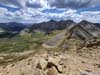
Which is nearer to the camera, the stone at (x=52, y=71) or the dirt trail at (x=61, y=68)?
the stone at (x=52, y=71)

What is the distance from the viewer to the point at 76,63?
84.5 ft

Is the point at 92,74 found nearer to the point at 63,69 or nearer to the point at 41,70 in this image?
the point at 63,69

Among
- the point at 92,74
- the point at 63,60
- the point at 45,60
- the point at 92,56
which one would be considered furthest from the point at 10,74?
the point at 92,56

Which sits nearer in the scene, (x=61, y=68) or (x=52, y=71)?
(x=52, y=71)

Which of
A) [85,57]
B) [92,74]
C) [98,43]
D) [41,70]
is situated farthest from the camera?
[98,43]

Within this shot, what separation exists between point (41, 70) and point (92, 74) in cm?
597

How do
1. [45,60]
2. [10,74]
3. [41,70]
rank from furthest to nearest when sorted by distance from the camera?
[10,74] → [45,60] → [41,70]

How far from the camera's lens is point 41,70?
22.7 metres

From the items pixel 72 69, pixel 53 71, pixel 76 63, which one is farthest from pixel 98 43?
pixel 53 71

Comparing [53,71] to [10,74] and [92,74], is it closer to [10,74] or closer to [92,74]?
[92,74]

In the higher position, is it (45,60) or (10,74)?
(45,60)

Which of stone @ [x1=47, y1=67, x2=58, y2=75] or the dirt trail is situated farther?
the dirt trail

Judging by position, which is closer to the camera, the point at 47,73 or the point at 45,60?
the point at 47,73

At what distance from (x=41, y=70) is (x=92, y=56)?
11251 mm
